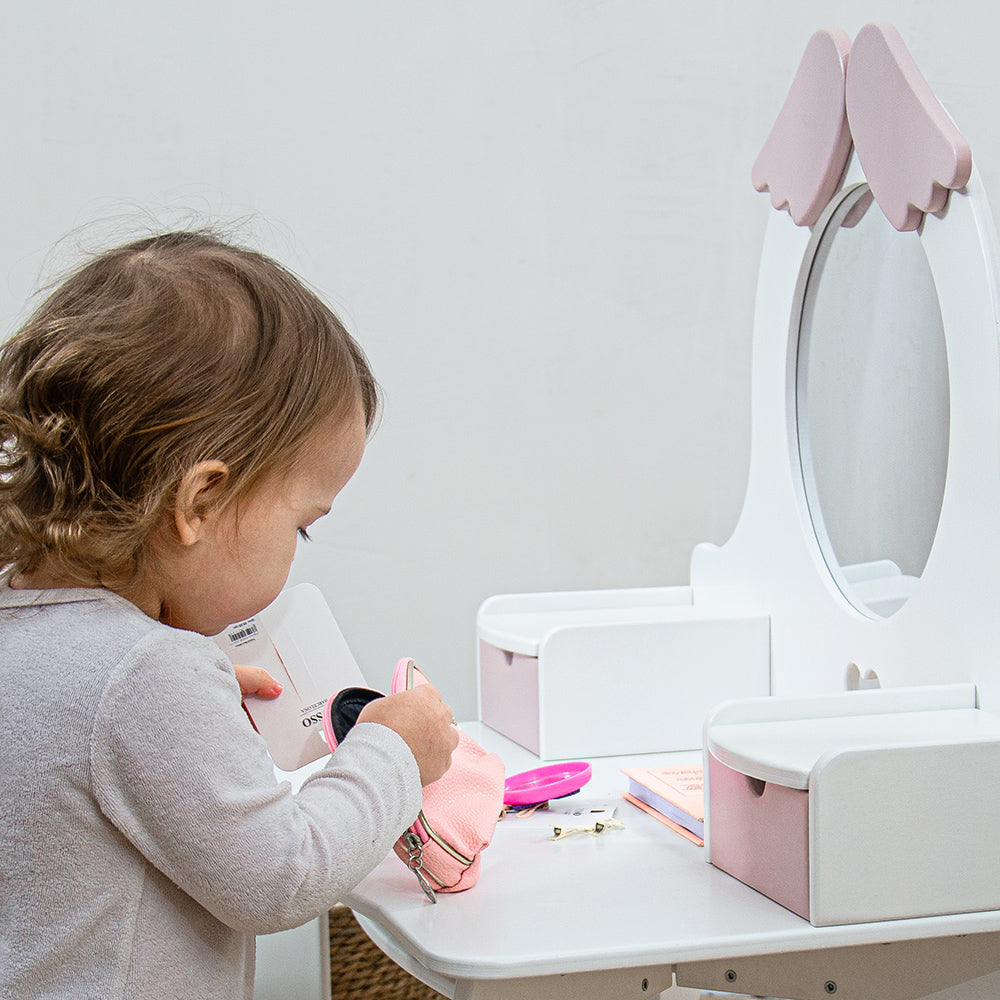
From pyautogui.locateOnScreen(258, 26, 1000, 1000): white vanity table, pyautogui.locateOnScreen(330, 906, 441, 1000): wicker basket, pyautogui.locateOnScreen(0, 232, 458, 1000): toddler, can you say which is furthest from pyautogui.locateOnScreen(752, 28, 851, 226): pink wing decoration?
pyautogui.locateOnScreen(330, 906, 441, 1000): wicker basket

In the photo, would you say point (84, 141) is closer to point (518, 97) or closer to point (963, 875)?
point (518, 97)

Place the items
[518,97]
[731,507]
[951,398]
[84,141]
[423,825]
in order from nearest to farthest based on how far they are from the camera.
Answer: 1. [423,825]
2. [951,398]
3. [84,141]
4. [518,97]
5. [731,507]

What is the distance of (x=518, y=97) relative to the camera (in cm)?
141

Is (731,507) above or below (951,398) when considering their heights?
below

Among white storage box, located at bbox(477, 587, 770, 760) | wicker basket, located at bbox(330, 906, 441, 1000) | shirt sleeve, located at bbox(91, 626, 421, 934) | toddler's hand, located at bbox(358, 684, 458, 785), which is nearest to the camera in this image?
shirt sleeve, located at bbox(91, 626, 421, 934)

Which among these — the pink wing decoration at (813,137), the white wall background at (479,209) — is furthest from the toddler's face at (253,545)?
the white wall background at (479,209)

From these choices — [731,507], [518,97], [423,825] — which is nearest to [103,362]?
[423,825]

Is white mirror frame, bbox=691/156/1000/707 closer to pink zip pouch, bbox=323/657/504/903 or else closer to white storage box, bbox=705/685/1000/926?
white storage box, bbox=705/685/1000/926

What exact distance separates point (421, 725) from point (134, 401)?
0.23 m

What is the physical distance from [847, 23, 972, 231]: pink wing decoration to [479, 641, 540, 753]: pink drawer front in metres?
0.46

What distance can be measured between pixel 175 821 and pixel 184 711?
0.05m

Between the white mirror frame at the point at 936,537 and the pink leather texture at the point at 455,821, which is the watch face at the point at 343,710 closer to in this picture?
the pink leather texture at the point at 455,821

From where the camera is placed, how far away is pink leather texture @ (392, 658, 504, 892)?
0.61 meters

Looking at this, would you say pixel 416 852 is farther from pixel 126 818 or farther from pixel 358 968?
pixel 358 968
